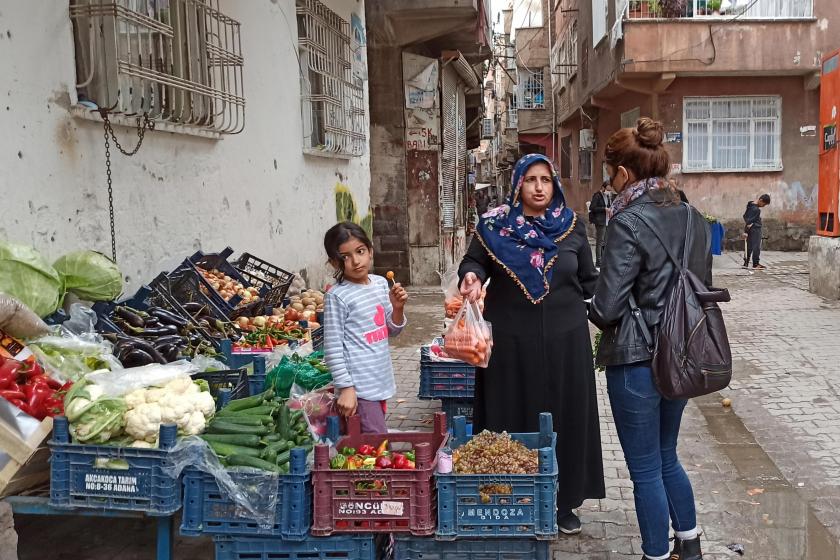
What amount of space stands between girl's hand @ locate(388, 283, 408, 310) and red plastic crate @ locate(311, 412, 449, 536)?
88 centimetres

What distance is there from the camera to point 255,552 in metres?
3.25

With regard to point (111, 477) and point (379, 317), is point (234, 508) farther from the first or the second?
point (379, 317)

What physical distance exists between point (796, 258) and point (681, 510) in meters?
16.2

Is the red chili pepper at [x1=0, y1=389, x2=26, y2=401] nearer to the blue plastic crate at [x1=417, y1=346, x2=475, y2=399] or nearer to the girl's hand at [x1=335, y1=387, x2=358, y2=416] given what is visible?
the girl's hand at [x1=335, y1=387, x2=358, y2=416]

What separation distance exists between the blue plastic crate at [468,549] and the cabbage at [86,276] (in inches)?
109

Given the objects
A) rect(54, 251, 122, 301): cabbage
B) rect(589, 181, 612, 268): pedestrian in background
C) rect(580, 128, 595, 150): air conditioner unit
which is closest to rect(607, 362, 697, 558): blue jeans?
rect(54, 251, 122, 301): cabbage

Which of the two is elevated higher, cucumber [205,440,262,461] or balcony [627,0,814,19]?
balcony [627,0,814,19]

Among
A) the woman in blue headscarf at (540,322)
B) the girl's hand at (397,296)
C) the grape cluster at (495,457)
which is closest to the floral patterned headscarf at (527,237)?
the woman in blue headscarf at (540,322)

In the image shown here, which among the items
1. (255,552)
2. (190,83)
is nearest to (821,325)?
(190,83)

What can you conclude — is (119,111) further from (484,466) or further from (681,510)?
(681,510)

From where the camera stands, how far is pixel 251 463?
326 cm

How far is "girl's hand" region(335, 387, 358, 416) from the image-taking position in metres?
3.77

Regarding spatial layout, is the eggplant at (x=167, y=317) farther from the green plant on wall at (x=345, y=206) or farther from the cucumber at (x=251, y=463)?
the green plant on wall at (x=345, y=206)

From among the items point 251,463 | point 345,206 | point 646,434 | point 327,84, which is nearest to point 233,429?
point 251,463
